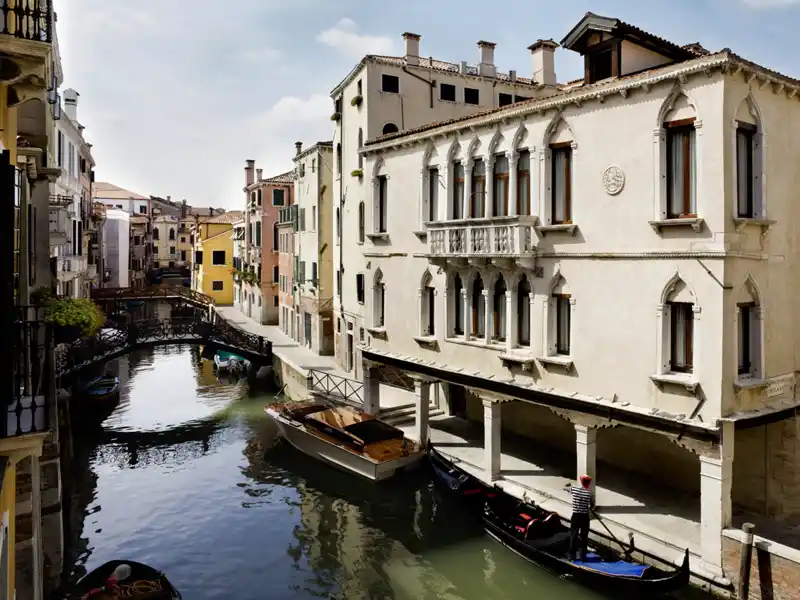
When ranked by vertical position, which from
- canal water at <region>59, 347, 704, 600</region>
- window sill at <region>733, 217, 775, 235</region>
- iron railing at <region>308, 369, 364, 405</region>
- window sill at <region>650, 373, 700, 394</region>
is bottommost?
canal water at <region>59, 347, 704, 600</region>

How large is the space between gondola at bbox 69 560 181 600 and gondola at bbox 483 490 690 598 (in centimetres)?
626

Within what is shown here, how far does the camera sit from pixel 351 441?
1756cm

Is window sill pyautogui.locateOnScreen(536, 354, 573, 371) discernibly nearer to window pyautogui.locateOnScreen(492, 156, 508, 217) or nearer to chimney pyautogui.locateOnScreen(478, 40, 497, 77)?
window pyautogui.locateOnScreen(492, 156, 508, 217)

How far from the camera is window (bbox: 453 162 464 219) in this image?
16.4 metres

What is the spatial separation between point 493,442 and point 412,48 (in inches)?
612

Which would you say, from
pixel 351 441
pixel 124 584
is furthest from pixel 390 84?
pixel 124 584

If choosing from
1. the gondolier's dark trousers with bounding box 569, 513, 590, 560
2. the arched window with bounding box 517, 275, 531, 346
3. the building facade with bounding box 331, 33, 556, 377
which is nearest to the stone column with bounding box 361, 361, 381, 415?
the building facade with bounding box 331, 33, 556, 377

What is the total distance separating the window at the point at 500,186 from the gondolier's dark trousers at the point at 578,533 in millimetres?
6696

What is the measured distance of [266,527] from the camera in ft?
50.3

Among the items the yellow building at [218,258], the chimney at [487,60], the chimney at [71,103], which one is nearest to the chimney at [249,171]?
the yellow building at [218,258]

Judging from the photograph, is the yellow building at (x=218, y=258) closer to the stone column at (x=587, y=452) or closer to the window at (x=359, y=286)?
the window at (x=359, y=286)

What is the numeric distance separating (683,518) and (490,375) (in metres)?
4.92

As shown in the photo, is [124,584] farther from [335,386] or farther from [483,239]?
[335,386]

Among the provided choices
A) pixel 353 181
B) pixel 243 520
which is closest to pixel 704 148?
pixel 243 520
